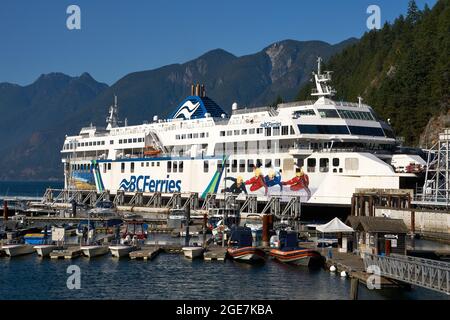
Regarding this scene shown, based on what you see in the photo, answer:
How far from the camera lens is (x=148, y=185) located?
250 ft

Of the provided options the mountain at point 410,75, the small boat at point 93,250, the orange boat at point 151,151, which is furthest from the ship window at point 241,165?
the mountain at point 410,75

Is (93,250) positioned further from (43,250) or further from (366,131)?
(366,131)

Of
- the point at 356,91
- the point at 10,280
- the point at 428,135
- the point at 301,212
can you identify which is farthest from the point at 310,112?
the point at 356,91

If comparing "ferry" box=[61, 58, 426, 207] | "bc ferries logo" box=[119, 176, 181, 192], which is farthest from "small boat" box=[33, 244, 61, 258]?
"bc ferries logo" box=[119, 176, 181, 192]

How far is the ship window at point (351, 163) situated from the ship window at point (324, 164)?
176cm

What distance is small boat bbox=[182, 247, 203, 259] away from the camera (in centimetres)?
4225

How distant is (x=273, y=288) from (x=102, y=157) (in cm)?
5572

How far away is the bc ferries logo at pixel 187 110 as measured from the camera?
251 feet

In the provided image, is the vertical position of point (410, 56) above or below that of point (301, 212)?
above

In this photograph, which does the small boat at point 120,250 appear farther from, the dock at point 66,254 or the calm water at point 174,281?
the dock at point 66,254

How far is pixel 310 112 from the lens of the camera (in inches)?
2338

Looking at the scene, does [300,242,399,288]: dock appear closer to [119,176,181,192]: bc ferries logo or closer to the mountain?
[119,176,181,192]: bc ferries logo

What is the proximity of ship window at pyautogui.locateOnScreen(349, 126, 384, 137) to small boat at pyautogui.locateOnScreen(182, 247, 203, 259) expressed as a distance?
2115cm
